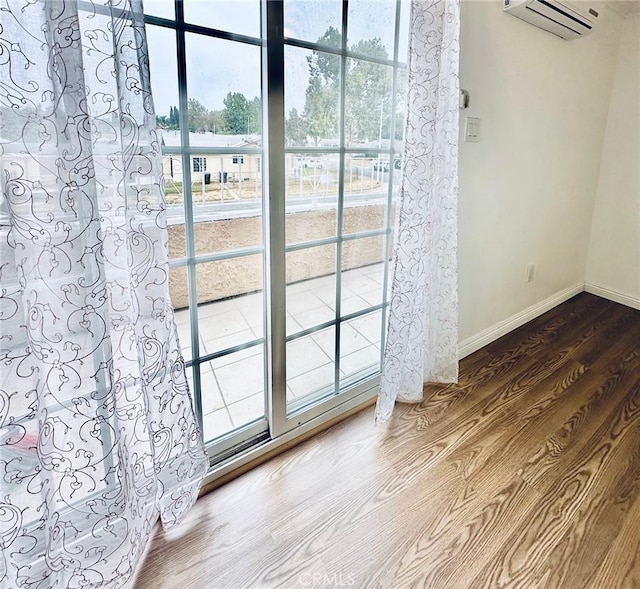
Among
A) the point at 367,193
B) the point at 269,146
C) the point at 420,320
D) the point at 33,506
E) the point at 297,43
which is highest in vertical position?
the point at 297,43

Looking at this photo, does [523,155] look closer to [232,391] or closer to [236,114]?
[236,114]

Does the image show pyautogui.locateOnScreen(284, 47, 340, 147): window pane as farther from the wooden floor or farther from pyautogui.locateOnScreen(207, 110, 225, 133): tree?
the wooden floor

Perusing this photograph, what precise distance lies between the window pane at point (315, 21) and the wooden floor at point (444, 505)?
1532mm

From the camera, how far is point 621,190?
303cm

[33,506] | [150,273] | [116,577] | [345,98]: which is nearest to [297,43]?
[345,98]

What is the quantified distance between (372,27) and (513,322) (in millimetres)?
2044

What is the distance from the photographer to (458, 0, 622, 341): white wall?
6.41 feet

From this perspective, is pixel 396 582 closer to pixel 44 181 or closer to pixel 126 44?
pixel 44 181

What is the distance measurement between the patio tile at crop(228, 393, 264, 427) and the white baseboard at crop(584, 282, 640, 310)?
3079 millimetres

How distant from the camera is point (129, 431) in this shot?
3.40ft

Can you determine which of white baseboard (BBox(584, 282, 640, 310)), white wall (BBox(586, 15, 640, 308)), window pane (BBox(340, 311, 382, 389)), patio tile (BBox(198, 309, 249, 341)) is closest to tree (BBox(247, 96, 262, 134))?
patio tile (BBox(198, 309, 249, 341))

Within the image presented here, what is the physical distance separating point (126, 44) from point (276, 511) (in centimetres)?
141

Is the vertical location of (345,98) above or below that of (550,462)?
above

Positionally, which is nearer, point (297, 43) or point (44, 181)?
point (44, 181)
